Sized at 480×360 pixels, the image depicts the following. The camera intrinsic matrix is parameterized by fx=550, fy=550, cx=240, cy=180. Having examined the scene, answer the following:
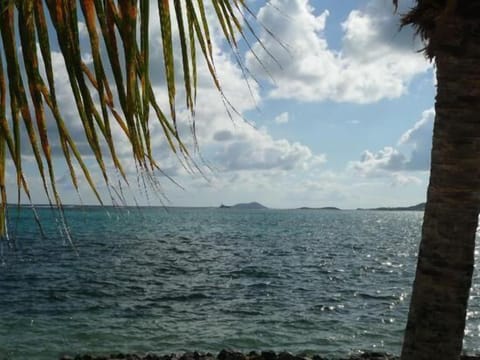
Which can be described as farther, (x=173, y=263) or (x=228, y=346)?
(x=173, y=263)

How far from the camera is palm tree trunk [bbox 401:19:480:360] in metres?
4.34

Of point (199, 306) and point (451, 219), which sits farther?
point (199, 306)

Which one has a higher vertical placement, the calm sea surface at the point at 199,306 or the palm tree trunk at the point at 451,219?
the palm tree trunk at the point at 451,219

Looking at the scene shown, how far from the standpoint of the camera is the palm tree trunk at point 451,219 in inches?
171

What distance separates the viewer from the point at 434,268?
172 inches

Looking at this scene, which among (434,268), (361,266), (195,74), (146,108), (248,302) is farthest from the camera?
(361,266)

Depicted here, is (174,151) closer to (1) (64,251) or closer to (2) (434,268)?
(2) (434,268)

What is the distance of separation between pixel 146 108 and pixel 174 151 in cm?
15

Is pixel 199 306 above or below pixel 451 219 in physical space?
below

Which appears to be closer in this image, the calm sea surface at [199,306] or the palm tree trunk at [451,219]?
the palm tree trunk at [451,219]

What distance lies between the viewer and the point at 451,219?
4375 mm

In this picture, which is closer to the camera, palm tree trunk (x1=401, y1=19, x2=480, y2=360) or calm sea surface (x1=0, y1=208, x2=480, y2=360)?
palm tree trunk (x1=401, y1=19, x2=480, y2=360)

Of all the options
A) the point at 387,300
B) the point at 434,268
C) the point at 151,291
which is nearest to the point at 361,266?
the point at 387,300

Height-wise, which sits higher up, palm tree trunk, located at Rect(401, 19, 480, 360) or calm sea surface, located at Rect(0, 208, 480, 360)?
palm tree trunk, located at Rect(401, 19, 480, 360)
